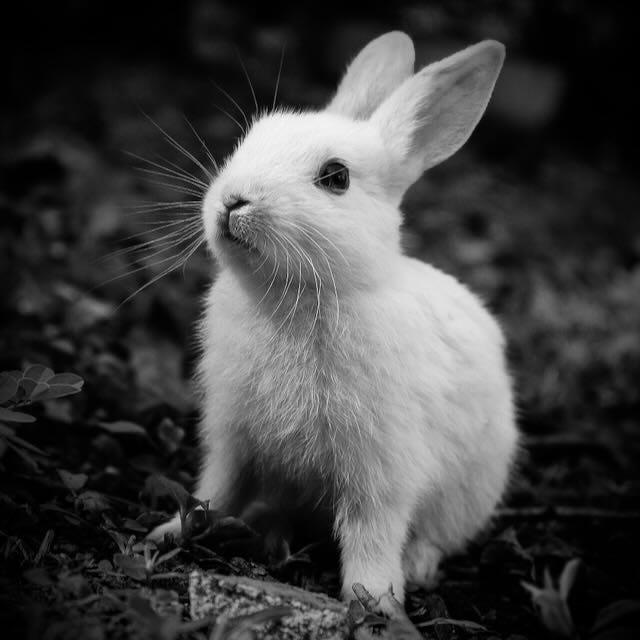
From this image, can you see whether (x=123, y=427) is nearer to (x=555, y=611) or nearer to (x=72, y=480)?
(x=72, y=480)

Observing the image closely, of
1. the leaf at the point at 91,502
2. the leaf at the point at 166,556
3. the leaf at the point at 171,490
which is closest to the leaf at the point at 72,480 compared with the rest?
the leaf at the point at 91,502

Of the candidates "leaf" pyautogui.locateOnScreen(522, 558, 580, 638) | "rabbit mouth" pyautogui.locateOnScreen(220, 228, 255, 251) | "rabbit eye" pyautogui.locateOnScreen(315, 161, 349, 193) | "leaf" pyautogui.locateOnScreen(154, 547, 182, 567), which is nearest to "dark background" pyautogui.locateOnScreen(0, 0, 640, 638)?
"leaf" pyautogui.locateOnScreen(154, 547, 182, 567)

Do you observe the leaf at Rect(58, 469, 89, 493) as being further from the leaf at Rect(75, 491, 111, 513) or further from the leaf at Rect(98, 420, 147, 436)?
the leaf at Rect(98, 420, 147, 436)

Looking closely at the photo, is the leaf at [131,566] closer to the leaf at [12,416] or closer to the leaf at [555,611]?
the leaf at [12,416]

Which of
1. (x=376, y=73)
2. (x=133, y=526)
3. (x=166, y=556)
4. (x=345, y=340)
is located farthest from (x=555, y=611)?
(x=376, y=73)

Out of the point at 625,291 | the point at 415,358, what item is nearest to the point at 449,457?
the point at 415,358

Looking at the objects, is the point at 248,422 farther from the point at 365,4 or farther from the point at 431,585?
the point at 365,4

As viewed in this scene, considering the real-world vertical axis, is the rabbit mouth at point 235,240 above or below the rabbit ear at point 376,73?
below
